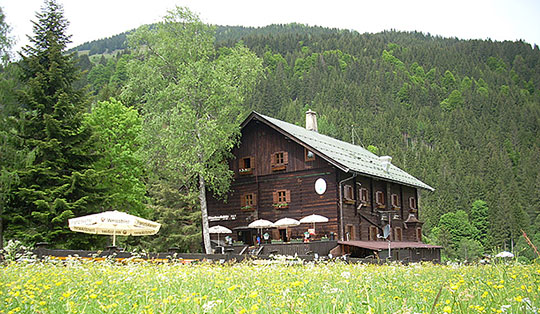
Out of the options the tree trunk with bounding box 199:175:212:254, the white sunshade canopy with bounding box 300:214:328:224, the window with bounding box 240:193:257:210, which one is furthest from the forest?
the white sunshade canopy with bounding box 300:214:328:224

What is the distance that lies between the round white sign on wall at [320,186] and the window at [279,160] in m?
2.48

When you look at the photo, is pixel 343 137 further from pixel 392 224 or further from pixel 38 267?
pixel 38 267

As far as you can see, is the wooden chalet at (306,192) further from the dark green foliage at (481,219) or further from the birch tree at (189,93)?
the dark green foliage at (481,219)

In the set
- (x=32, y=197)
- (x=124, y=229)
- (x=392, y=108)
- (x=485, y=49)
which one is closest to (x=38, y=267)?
(x=124, y=229)

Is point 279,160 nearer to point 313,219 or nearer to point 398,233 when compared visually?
point 313,219

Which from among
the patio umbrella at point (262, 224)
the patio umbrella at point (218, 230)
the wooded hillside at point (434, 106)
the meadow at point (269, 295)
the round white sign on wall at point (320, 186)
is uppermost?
the wooded hillside at point (434, 106)

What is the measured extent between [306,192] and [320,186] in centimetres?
108

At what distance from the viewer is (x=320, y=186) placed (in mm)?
31516

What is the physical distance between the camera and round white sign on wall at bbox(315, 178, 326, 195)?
31.4 meters

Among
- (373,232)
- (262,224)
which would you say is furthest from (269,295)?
(373,232)

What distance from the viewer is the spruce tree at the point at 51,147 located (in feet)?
90.1

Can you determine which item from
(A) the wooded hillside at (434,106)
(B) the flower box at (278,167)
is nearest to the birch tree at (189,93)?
(B) the flower box at (278,167)

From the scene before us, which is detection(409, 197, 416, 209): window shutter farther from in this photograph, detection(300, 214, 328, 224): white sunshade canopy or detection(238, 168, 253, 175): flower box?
detection(238, 168, 253, 175): flower box

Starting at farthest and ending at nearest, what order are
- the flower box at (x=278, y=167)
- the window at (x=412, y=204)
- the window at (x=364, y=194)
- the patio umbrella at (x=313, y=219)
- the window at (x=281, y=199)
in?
the window at (x=412, y=204) → the window at (x=364, y=194) → the flower box at (x=278, y=167) → the window at (x=281, y=199) → the patio umbrella at (x=313, y=219)
